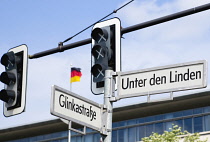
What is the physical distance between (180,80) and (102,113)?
1515mm

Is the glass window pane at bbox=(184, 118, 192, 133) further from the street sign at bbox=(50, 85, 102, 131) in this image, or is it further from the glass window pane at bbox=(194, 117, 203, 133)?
the street sign at bbox=(50, 85, 102, 131)

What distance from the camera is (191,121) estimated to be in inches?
2092

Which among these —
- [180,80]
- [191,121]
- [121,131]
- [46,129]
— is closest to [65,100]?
[180,80]

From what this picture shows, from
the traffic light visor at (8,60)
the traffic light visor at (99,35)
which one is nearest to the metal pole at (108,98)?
the traffic light visor at (99,35)

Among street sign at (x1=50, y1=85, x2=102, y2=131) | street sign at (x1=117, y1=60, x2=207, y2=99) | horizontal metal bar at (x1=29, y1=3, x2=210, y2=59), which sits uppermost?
horizontal metal bar at (x1=29, y1=3, x2=210, y2=59)

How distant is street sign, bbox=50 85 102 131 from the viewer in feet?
34.4

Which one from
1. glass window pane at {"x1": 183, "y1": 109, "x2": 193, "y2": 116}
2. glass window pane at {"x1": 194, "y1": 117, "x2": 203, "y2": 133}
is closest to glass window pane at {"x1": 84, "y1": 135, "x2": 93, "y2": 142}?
glass window pane at {"x1": 183, "y1": 109, "x2": 193, "y2": 116}

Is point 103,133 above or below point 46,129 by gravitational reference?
below

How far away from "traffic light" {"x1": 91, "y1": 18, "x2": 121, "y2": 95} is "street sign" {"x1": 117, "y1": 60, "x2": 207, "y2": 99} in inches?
10.5

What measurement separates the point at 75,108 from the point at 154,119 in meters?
45.5

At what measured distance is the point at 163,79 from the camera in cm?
1095

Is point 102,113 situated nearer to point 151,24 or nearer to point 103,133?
point 103,133

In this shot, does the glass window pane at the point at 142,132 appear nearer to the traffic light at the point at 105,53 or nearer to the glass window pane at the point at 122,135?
the glass window pane at the point at 122,135

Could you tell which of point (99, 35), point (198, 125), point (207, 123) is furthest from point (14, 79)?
point (198, 125)
